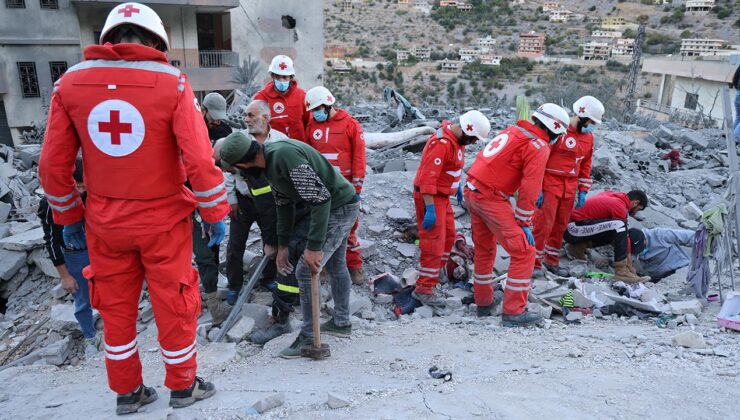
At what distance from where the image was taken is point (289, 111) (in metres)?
5.47

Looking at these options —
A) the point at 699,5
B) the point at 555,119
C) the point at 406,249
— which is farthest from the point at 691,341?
the point at 699,5

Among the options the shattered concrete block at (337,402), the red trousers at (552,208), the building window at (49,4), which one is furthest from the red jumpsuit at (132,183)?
the building window at (49,4)

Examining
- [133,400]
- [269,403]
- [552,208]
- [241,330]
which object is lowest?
[241,330]

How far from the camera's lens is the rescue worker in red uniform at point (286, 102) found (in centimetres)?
543

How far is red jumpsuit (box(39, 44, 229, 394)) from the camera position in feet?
8.11

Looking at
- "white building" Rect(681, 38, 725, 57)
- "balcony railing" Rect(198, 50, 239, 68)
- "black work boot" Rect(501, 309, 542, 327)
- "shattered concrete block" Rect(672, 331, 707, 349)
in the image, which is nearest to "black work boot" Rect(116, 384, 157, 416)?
"black work boot" Rect(501, 309, 542, 327)

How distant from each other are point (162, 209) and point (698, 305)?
4.56 m

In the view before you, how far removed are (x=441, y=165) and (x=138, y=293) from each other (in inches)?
115

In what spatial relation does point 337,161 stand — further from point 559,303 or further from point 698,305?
point 698,305

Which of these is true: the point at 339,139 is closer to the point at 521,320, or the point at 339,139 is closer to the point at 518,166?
the point at 518,166

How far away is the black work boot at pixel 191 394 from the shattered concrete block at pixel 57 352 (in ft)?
6.58

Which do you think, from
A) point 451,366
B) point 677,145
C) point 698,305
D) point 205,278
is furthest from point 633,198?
point 677,145

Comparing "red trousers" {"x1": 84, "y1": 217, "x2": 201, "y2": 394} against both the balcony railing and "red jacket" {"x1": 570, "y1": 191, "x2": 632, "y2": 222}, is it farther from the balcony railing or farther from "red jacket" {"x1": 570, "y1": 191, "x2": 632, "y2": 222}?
the balcony railing

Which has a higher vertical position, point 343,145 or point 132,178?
point 132,178
